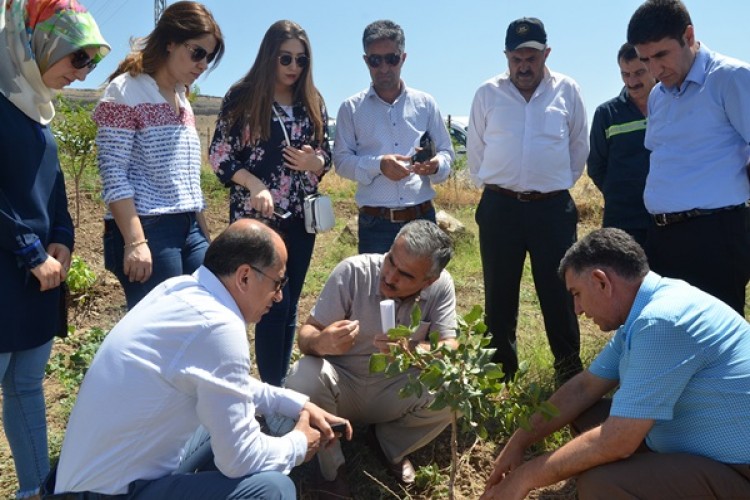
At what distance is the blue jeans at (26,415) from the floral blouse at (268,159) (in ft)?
3.72

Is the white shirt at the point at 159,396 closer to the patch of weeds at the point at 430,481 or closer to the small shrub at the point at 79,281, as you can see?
the patch of weeds at the point at 430,481

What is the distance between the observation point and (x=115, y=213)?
2736 millimetres

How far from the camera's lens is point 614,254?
7.44ft

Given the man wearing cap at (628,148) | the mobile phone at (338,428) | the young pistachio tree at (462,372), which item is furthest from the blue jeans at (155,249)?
the man wearing cap at (628,148)

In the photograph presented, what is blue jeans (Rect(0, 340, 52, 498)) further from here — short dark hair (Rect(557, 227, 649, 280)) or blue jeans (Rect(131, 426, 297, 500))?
short dark hair (Rect(557, 227, 649, 280))

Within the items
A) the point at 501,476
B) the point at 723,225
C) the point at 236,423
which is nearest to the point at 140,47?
the point at 236,423

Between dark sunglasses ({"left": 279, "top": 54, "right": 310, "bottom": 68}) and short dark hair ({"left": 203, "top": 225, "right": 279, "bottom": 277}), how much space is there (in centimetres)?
138

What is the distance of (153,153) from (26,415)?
1.12m

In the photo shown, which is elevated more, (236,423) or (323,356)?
(236,423)

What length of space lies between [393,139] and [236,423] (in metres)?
2.12

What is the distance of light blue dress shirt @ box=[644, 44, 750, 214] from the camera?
291cm

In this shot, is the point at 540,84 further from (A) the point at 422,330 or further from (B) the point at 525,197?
(A) the point at 422,330

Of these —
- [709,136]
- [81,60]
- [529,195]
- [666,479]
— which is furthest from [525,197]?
[81,60]

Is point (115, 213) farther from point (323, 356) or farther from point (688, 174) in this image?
point (688, 174)
